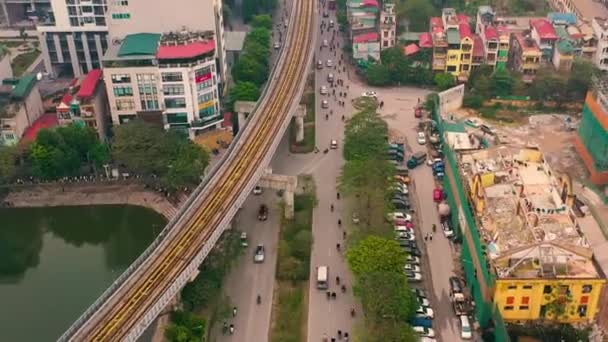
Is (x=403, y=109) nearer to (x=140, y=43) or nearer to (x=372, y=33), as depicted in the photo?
(x=372, y=33)

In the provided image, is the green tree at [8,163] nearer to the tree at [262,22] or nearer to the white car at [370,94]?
the white car at [370,94]

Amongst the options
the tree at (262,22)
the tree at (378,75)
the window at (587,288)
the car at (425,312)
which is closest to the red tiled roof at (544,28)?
the tree at (378,75)

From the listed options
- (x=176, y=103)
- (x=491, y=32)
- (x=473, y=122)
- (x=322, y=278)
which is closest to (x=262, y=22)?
(x=176, y=103)

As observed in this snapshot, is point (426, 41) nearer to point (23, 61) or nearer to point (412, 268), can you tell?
point (412, 268)

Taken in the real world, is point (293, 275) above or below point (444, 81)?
below

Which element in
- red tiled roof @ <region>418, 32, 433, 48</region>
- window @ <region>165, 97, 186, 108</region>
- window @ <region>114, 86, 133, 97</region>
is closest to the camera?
window @ <region>114, 86, 133, 97</region>

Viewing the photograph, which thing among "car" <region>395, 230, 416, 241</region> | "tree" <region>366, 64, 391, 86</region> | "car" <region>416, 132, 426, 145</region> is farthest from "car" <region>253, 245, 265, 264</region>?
"tree" <region>366, 64, 391, 86</region>

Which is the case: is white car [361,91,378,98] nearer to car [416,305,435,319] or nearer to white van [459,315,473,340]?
car [416,305,435,319]
